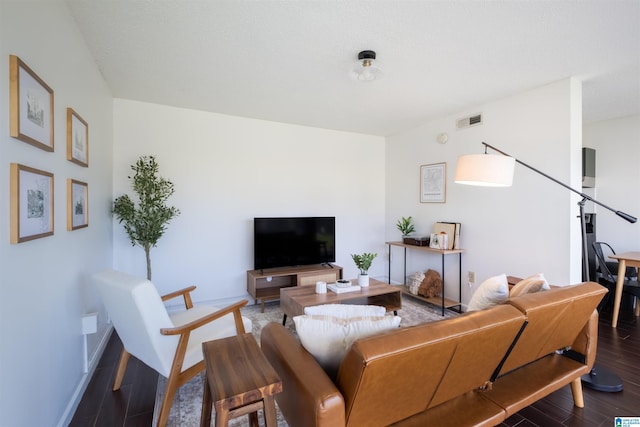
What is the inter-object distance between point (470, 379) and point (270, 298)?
268cm

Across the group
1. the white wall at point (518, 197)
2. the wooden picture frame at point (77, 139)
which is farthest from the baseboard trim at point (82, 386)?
the white wall at point (518, 197)

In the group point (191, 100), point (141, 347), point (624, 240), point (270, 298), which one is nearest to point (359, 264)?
point (270, 298)

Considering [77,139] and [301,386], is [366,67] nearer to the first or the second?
[77,139]

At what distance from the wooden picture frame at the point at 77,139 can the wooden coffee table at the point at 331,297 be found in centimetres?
202

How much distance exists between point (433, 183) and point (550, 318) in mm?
2811

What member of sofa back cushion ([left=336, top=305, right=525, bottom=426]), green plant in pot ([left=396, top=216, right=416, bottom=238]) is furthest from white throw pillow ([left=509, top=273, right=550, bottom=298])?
green plant in pot ([left=396, top=216, right=416, bottom=238])

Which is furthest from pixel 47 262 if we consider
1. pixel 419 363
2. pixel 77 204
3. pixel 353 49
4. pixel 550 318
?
pixel 550 318

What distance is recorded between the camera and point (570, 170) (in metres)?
2.76

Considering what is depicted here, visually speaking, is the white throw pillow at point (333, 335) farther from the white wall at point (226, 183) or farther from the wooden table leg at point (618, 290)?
the wooden table leg at point (618, 290)

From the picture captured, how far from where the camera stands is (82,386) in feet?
6.72

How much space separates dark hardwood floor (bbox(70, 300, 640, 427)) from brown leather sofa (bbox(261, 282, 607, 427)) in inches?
5.3

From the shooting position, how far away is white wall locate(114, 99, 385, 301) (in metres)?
3.46

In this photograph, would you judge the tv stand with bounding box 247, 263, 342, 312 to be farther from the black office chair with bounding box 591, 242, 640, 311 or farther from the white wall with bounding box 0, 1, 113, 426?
the black office chair with bounding box 591, 242, 640, 311

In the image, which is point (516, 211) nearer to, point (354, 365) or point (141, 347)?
point (354, 365)
